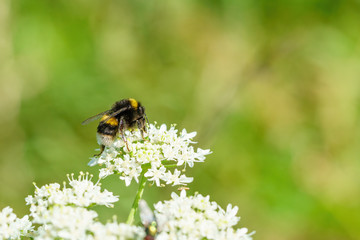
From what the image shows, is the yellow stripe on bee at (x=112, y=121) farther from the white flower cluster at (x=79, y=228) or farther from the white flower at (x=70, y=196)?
the white flower cluster at (x=79, y=228)

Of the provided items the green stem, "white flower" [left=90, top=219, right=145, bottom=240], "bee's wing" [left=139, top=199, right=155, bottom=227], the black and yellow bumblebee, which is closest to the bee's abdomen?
the black and yellow bumblebee

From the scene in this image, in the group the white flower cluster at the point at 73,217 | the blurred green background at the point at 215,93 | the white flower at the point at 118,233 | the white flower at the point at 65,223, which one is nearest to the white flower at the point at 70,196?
the white flower cluster at the point at 73,217

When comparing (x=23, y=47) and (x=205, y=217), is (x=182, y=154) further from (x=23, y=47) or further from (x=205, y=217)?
(x=23, y=47)

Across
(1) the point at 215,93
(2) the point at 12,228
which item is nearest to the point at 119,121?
(2) the point at 12,228

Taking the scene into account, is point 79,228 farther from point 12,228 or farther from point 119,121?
point 119,121

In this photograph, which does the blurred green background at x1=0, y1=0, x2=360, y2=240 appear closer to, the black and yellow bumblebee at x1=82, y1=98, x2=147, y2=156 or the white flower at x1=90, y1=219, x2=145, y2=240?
the black and yellow bumblebee at x1=82, y1=98, x2=147, y2=156
